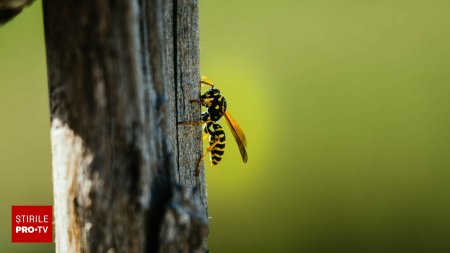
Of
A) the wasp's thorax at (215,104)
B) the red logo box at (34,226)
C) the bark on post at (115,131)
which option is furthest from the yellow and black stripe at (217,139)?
the bark on post at (115,131)

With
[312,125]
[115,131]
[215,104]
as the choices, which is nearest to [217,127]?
[215,104]

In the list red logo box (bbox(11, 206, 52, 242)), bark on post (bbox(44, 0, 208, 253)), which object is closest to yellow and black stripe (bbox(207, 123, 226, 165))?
red logo box (bbox(11, 206, 52, 242))

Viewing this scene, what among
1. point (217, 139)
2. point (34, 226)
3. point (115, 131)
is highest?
point (217, 139)

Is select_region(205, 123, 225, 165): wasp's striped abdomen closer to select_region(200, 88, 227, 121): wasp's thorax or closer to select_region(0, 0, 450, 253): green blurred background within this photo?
select_region(200, 88, 227, 121): wasp's thorax

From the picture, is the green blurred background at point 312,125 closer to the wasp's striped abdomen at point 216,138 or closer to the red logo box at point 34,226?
the red logo box at point 34,226

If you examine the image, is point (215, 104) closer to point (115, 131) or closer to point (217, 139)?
point (217, 139)
